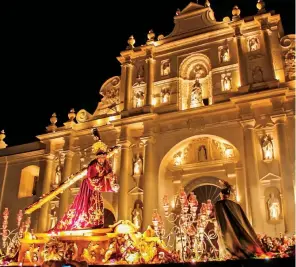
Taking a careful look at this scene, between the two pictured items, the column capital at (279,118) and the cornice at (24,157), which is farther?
the cornice at (24,157)

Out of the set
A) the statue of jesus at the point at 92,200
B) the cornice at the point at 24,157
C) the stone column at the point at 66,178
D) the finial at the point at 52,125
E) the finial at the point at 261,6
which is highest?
the finial at the point at 261,6

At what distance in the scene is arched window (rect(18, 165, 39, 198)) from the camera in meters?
25.6

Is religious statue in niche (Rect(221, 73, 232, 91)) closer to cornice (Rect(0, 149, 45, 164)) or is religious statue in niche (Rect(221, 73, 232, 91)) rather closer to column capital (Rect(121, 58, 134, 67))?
column capital (Rect(121, 58, 134, 67))

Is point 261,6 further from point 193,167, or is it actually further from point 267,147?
point 193,167

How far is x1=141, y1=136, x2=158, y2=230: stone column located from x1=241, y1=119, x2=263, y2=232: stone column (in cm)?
498

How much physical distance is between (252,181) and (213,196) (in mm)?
3573

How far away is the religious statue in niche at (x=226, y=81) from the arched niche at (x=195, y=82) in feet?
2.61

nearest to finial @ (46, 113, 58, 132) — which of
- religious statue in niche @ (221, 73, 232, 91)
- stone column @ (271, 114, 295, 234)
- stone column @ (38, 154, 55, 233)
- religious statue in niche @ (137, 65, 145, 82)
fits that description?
stone column @ (38, 154, 55, 233)

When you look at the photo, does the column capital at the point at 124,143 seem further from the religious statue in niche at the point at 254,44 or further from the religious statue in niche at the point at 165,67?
the religious statue in niche at the point at 254,44

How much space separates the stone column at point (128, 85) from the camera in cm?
2268

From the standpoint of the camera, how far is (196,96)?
21547 millimetres

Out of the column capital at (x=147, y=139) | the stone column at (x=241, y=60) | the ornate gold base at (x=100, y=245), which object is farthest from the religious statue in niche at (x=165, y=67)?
the ornate gold base at (x=100, y=245)

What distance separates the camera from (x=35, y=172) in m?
26.7

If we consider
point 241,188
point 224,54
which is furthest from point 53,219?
point 224,54
